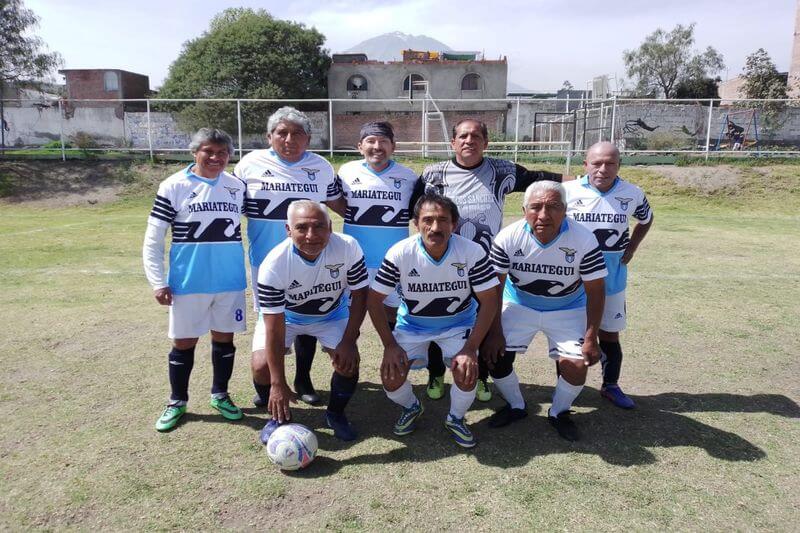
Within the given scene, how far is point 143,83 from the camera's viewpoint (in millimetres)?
43094

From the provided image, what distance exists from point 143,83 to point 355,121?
64.2ft

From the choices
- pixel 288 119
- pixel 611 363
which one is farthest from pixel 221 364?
pixel 611 363

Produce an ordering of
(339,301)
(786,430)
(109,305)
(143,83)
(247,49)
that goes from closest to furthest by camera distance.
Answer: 1. (786,430)
2. (339,301)
3. (109,305)
4. (247,49)
5. (143,83)

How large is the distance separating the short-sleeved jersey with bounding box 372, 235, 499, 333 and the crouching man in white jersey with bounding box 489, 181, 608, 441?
0.76ft

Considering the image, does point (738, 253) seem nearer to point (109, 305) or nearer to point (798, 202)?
point (798, 202)

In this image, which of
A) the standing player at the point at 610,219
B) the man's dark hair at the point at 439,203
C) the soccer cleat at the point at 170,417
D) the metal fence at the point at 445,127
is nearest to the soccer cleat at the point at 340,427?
the soccer cleat at the point at 170,417

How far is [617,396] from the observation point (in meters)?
4.36

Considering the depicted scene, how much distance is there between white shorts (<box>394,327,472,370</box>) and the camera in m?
3.88

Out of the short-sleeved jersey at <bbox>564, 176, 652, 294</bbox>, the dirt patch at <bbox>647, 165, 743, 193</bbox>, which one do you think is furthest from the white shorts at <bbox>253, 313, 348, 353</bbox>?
the dirt patch at <bbox>647, 165, 743, 193</bbox>

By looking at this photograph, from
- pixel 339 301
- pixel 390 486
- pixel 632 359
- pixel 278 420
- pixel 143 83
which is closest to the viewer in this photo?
pixel 390 486

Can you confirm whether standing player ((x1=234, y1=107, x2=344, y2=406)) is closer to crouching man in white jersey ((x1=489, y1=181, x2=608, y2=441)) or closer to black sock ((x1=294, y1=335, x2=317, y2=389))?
black sock ((x1=294, y1=335, x2=317, y2=389))

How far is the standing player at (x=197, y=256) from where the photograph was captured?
12.8ft

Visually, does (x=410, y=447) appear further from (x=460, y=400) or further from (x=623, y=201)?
(x=623, y=201)

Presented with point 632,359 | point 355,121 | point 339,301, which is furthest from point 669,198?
A: point 355,121
